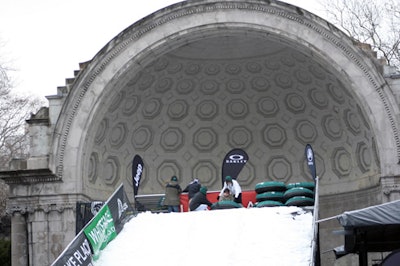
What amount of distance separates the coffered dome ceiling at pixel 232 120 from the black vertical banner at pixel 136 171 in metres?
1.01

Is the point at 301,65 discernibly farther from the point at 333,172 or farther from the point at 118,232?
the point at 118,232

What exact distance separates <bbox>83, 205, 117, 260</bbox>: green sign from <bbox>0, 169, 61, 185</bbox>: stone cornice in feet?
15.9

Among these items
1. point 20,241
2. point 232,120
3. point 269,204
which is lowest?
point 20,241

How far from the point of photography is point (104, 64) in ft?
68.1

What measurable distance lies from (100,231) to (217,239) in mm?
2113

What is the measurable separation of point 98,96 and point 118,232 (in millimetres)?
5315

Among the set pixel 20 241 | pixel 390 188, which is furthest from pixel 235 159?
pixel 20 241

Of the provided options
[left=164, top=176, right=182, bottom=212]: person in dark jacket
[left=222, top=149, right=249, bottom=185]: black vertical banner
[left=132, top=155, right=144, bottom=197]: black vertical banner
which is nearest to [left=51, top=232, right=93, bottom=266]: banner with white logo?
[left=164, top=176, right=182, bottom=212]: person in dark jacket

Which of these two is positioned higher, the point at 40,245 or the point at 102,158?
the point at 102,158

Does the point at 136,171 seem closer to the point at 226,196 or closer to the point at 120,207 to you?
the point at 226,196

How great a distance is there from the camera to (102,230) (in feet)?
50.4

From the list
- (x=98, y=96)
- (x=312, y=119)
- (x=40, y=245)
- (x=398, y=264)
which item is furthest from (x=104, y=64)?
(x=398, y=264)

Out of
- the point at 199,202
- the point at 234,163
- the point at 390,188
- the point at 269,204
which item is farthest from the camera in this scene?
the point at 234,163

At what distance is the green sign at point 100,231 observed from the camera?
48.6ft
